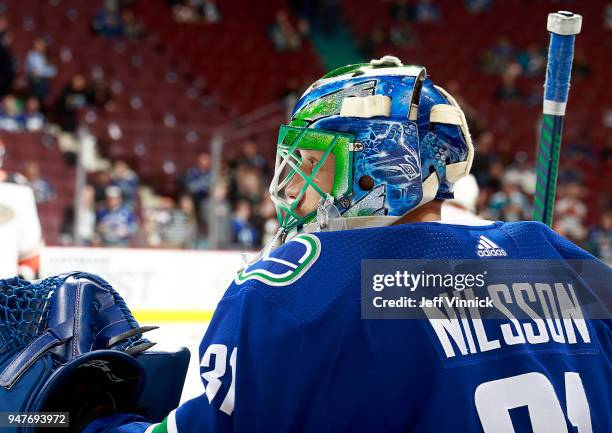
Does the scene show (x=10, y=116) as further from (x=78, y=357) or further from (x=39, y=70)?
(x=78, y=357)

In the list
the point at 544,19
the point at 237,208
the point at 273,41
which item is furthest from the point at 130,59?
the point at 544,19

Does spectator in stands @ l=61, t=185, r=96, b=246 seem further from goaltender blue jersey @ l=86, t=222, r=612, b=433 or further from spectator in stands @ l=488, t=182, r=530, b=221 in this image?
goaltender blue jersey @ l=86, t=222, r=612, b=433

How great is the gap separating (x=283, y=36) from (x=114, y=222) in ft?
22.2

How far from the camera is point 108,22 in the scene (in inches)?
437

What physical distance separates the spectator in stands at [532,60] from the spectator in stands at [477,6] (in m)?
1.43

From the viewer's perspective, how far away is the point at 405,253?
1308mm

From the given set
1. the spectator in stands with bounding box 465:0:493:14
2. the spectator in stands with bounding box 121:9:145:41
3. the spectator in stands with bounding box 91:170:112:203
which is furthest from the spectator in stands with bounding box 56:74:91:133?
the spectator in stands with bounding box 465:0:493:14

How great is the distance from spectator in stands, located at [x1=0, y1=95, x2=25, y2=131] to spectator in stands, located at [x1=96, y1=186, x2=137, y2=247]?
5.97 feet

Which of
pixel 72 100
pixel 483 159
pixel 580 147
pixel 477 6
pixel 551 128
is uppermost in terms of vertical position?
pixel 477 6

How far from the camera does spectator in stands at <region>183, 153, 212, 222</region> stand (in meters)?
7.26

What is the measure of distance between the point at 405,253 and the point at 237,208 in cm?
614

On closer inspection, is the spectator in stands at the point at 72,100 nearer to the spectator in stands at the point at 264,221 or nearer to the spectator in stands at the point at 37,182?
the spectator in stands at the point at 37,182

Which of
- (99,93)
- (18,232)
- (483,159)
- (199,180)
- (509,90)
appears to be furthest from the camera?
(509,90)

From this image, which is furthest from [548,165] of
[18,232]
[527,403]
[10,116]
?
[10,116]
